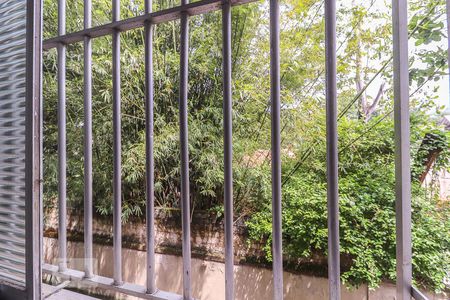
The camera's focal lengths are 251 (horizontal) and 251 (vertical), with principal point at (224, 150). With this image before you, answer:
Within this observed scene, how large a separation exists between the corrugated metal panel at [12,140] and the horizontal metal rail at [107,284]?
1.05ft

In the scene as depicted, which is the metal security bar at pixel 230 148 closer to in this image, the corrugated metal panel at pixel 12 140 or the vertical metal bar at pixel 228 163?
the vertical metal bar at pixel 228 163

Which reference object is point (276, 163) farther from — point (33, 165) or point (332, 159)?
point (33, 165)

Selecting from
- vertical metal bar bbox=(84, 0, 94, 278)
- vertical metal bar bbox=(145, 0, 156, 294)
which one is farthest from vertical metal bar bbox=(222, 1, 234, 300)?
vertical metal bar bbox=(84, 0, 94, 278)

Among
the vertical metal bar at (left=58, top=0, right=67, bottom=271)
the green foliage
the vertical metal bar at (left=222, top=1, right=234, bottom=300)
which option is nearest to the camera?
the vertical metal bar at (left=222, top=1, right=234, bottom=300)

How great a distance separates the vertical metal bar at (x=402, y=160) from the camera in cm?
74

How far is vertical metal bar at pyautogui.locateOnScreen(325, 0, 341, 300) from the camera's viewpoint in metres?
0.70

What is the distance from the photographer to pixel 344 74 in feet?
5.74

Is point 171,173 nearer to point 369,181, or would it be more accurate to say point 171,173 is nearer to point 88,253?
point 88,253

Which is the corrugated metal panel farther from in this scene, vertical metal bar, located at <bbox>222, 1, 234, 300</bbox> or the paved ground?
vertical metal bar, located at <bbox>222, 1, 234, 300</bbox>

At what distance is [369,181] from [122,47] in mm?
2009

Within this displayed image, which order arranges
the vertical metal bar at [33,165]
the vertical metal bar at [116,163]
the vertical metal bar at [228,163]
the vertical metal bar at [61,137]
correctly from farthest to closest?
the vertical metal bar at [61,137] → the vertical metal bar at [116,163] → the vertical metal bar at [228,163] → the vertical metal bar at [33,165]

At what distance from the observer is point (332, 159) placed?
0.71m

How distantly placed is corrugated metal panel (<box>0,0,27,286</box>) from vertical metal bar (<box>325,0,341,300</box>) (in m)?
0.87

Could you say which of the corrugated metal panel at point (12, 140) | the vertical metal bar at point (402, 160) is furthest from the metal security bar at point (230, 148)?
the corrugated metal panel at point (12, 140)
